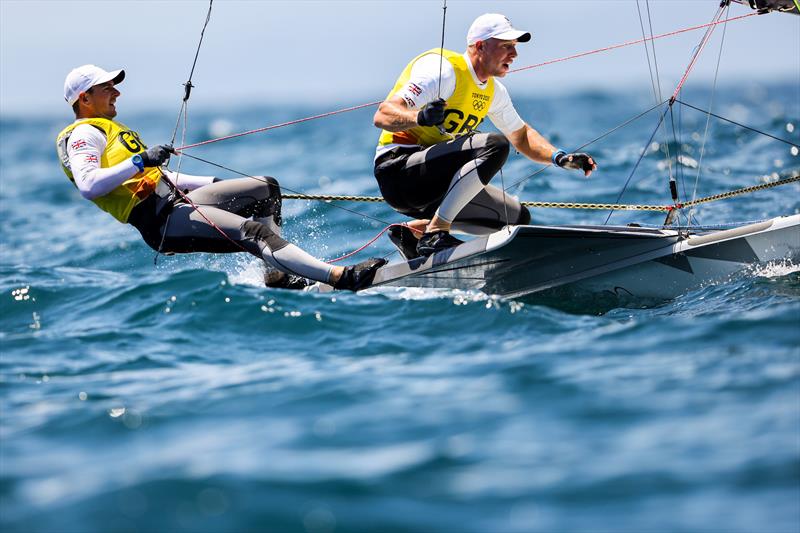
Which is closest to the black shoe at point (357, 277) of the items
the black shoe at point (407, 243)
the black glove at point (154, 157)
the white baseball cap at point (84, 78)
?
the black shoe at point (407, 243)

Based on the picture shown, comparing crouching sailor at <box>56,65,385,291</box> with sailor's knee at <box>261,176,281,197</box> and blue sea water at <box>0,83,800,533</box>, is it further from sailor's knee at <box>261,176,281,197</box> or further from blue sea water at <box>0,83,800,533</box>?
blue sea water at <box>0,83,800,533</box>

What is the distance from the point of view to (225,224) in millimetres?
5312

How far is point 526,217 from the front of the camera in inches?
222

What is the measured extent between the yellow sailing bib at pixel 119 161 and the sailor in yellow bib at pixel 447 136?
1.25 meters

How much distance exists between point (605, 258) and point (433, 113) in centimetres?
119

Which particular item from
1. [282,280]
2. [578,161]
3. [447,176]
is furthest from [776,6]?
[282,280]

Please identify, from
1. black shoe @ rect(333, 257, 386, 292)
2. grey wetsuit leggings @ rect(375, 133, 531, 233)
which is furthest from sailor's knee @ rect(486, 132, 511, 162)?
black shoe @ rect(333, 257, 386, 292)

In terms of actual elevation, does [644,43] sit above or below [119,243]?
above

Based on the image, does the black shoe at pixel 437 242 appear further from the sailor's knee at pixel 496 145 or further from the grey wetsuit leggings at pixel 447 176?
the sailor's knee at pixel 496 145

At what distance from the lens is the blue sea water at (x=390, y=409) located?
2.73 m

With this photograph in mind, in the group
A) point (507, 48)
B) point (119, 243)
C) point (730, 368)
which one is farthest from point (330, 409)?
point (119, 243)

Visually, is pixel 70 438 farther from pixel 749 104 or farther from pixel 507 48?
pixel 749 104

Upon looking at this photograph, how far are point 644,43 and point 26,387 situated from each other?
A: 374cm

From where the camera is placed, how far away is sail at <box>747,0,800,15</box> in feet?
16.9
